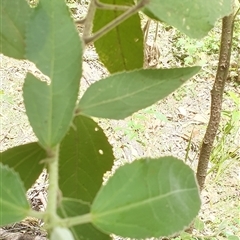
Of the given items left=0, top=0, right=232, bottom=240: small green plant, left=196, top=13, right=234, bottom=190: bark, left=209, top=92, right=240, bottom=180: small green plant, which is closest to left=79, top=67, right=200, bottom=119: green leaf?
left=0, top=0, right=232, bottom=240: small green plant

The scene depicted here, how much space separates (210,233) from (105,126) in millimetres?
640

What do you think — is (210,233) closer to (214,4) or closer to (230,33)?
(230,33)

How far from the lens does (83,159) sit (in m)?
0.58

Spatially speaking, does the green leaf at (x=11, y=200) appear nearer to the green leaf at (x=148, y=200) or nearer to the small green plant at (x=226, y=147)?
the green leaf at (x=148, y=200)

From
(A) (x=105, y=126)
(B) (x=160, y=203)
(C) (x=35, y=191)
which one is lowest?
(C) (x=35, y=191)

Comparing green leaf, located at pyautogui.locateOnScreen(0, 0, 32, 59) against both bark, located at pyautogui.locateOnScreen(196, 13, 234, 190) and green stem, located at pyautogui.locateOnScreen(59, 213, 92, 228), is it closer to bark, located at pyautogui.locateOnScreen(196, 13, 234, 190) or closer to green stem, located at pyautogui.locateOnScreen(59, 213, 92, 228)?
green stem, located at pyautogui.locateOnScreen(59, 213, 92, 228)

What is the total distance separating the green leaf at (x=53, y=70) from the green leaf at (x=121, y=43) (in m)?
0.23

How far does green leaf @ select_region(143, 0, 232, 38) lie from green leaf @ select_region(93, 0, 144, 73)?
10cm

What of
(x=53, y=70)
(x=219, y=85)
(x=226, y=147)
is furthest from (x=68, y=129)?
(x=226, y=147)

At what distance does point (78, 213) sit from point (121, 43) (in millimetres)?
296

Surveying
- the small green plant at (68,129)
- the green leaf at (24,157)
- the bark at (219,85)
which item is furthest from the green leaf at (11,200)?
the bark at (219,85)

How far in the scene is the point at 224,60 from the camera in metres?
1.16

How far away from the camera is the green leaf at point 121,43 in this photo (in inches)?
25.0

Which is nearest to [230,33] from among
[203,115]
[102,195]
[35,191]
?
[102,195]
